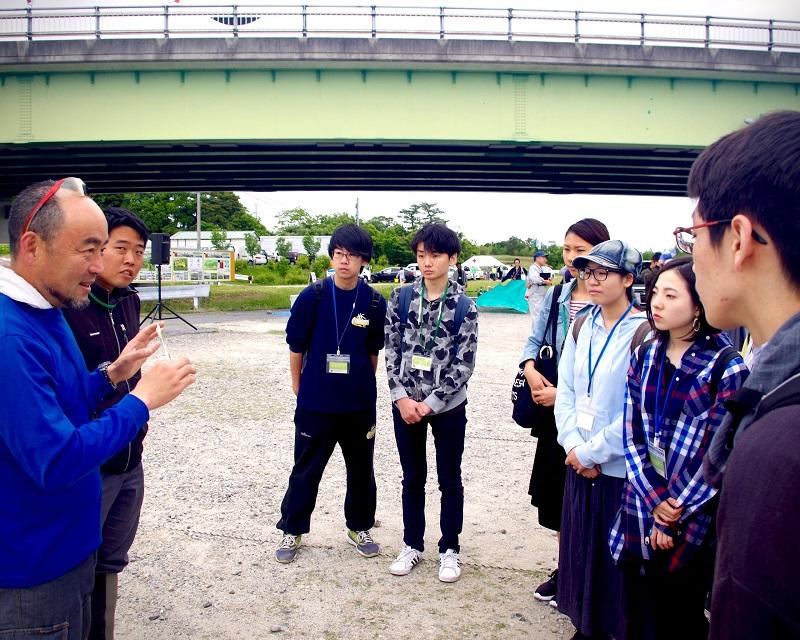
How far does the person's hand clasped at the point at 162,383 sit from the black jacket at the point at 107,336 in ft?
2.16

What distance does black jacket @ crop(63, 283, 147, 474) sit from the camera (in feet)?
→ 9.10

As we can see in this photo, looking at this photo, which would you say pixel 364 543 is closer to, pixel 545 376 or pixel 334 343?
pixel 334 343

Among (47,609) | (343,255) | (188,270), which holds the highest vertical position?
(188,270)

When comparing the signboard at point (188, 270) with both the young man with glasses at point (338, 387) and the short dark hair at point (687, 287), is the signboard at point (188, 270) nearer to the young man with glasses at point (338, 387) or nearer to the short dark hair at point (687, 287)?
the young man with glasses at point (338, 387)

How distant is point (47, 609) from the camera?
1.90 m

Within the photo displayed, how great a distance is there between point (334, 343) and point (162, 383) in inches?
86.9

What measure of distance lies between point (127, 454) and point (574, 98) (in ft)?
55.8

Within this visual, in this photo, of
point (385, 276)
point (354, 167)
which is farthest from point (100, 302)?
point (385, 276)

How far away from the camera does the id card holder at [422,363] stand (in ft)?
13.5

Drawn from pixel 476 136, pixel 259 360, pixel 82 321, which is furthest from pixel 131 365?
pixel 476 136

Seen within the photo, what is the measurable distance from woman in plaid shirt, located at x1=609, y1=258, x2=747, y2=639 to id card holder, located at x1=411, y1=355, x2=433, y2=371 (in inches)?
59.4

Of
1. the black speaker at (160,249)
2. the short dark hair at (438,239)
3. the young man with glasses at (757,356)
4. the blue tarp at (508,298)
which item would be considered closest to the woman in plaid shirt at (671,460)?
the young man with glasses at (757,356)

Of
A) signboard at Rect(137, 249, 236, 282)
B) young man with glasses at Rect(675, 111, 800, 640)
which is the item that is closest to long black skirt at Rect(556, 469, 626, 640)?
young man with glasses at Rect(675, 111, 800, 640)

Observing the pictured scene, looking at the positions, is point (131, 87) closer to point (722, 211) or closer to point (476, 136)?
point (476, 136)
